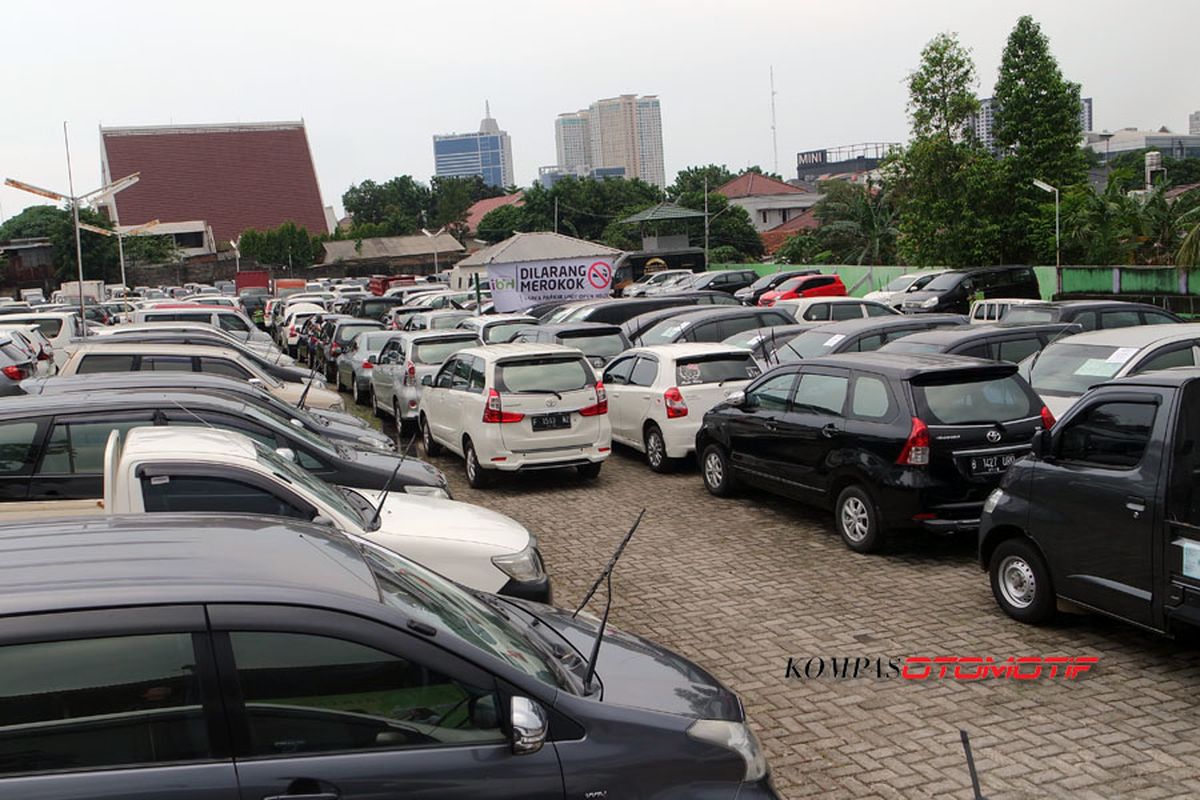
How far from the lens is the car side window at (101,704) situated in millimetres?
3148

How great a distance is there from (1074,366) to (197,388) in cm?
848

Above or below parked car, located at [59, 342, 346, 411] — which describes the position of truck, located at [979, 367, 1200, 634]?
below

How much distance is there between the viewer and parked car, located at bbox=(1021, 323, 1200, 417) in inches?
432

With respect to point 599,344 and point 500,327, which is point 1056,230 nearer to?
point 500,327

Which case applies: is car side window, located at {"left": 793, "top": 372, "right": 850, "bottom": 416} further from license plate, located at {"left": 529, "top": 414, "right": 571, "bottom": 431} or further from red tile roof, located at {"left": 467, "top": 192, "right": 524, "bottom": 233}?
red tile roof, located at {"left": 467, "top": 192, "right": 524, "bottom": 233}

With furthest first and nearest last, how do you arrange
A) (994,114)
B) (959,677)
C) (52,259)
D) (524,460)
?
1. (52,259)
2. (994,114)
3. (524,460)
4. (959,677)

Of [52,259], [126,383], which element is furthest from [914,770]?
[52,259]

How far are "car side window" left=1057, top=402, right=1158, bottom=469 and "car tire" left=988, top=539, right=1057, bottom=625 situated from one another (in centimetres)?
70

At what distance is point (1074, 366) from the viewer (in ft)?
37.6

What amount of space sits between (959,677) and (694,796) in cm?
371

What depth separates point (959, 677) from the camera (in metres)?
6.88

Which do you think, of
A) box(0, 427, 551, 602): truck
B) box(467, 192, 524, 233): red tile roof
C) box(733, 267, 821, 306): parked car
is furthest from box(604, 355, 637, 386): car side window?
box(467, 192, 524, 233): red tile roof

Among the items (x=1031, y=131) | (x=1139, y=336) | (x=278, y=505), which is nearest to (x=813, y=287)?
(x=1031, y=131)

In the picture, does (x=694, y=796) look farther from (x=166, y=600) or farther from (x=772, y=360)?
(x=772, y=360)
